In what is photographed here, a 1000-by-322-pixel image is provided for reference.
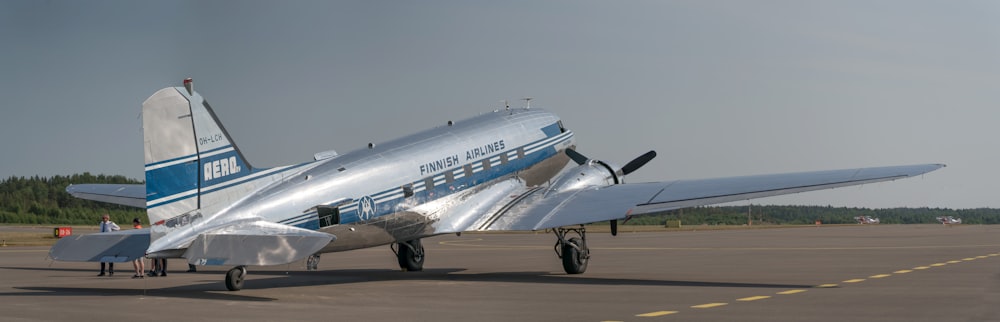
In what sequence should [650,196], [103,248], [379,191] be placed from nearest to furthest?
[103,248], [379,191], [650,196]

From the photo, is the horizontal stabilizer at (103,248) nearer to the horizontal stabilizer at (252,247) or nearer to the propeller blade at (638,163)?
the horizontal stabilizer at (252,247)

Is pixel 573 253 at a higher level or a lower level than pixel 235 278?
higher

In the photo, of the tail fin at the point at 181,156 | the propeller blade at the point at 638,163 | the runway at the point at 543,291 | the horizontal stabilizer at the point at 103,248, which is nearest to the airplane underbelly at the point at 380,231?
the runway at the point at 543,291

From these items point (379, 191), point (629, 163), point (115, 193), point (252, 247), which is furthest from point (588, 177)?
point (115, 193)

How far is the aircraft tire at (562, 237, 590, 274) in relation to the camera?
28.8 m

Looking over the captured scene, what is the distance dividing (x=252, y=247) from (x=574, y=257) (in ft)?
34.5

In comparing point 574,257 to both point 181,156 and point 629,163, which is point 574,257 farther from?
point 181,156

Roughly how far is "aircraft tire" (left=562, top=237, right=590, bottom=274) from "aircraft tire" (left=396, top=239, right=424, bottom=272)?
493cm

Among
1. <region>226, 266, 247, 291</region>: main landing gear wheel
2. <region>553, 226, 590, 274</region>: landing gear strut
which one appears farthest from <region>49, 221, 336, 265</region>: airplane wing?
<region>553, 226, 590, 274</region>: landing gear strut

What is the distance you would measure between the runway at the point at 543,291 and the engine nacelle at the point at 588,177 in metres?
2.42

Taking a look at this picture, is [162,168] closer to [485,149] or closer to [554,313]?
[554,313]

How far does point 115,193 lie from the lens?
110 ft

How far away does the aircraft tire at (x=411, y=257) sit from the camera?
31797mm

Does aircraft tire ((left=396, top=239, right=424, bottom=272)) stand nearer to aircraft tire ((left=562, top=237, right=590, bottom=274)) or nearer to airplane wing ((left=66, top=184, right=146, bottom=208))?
aircraft tire ((left=562, top=237, right=590, bottom=274))
